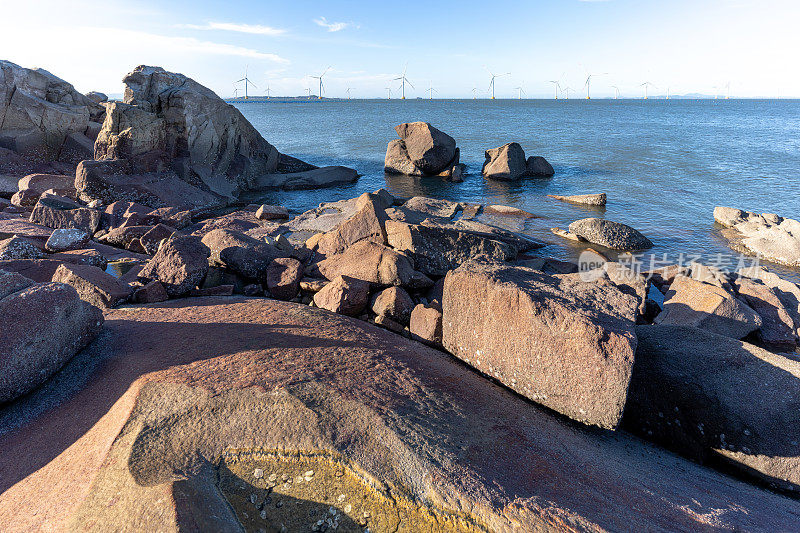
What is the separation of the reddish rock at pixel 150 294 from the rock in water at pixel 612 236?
45.9 feet

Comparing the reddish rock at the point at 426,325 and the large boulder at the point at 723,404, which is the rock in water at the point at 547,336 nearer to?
the reddish rock at the point at 426,325

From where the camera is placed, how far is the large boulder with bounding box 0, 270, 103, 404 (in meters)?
4.11

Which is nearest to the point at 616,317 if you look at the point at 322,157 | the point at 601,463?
the point at 601,463

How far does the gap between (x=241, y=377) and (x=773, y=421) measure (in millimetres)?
5481

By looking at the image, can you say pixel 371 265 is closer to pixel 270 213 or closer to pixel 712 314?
pixel 712 314

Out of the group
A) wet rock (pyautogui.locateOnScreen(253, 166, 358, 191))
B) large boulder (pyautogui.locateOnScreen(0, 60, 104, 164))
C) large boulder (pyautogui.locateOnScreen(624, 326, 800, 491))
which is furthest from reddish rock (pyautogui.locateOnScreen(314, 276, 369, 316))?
large boulder (pyautogui.locateOnScreen(0, 60, 104, 164))

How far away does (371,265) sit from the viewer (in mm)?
7594

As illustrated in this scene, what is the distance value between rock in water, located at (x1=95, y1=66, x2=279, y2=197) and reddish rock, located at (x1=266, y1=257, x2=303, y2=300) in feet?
49.3

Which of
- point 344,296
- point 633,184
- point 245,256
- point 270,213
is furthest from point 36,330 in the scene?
point 633,184

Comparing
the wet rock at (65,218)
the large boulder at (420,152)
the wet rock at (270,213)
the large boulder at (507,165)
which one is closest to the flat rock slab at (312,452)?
the wet rock at (65,218)

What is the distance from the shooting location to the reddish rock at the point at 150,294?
6.34 metres

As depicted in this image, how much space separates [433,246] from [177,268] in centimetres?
451

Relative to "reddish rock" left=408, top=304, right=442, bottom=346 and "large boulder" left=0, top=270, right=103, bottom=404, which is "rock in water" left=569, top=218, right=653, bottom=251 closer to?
"reddish rock" left=408, top=304, right=442, bottom=346

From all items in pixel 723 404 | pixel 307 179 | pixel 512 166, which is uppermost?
pixel 512 166
